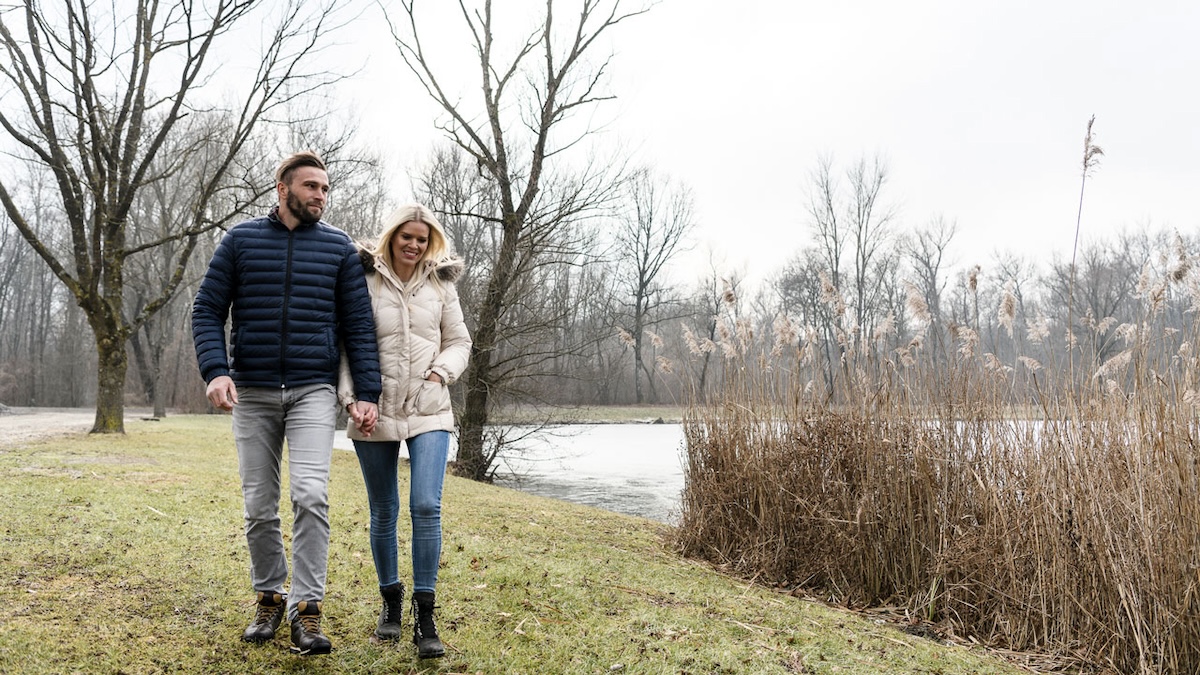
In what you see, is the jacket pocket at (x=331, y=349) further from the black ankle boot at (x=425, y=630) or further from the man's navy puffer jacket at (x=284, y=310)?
the black ankle boot at (x=425, y=630)

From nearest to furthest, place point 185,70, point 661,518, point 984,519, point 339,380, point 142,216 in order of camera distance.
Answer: point 339,380 < point 984,519 < point 661,518 < point 185,70 < point 142,216

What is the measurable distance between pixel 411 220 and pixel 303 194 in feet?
1.26

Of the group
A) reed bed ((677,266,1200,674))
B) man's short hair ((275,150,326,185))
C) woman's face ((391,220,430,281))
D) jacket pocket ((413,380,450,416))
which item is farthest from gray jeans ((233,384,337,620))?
reed bed ((677,266,1200,674))

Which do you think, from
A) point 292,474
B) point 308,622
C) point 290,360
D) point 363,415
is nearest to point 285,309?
point 290,360

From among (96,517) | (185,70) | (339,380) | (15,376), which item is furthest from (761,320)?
(15,376)

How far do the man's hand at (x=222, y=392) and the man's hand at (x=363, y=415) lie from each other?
1.23 ft

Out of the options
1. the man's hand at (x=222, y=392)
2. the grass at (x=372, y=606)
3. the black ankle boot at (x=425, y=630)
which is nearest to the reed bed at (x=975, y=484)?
the grass at (x=372, y=606)

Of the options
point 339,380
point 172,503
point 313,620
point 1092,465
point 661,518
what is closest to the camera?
point 313,620

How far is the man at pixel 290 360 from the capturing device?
2697 mm

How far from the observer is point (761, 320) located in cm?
654

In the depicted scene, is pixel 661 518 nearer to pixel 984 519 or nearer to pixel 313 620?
pixel 984 519

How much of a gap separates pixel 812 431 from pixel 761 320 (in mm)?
1504

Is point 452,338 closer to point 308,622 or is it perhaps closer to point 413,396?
point 413,396

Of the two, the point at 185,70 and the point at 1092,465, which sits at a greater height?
the point at 185,70
